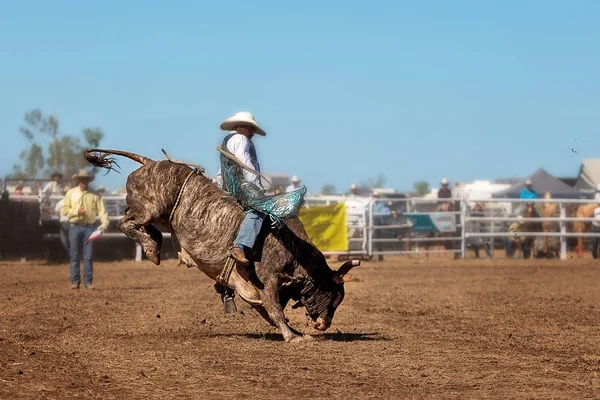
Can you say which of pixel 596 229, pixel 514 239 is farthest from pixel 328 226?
pixel 596 229

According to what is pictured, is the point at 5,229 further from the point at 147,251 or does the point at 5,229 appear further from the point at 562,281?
the point at 147,251

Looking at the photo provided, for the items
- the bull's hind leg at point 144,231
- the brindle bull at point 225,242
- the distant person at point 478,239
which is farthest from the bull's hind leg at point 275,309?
the distant person at point 478,239

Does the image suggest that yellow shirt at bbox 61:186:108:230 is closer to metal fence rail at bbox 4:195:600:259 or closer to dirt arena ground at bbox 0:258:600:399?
dirt arena ground at bbox 0:258:600:399

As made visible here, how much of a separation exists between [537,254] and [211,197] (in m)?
17.1

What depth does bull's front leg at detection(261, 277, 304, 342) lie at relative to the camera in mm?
8352

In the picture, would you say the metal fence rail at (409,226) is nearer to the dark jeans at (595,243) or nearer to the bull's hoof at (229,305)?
the dark jeans at (595,243)

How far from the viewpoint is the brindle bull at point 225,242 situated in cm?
853

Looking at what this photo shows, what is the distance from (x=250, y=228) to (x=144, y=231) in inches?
45.9

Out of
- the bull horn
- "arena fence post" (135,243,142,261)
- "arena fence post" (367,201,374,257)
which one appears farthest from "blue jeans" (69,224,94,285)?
"arena fence post" (367,201,374,257)

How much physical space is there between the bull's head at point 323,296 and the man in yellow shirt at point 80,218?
670cm

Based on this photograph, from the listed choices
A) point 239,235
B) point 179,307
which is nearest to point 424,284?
point 179,307

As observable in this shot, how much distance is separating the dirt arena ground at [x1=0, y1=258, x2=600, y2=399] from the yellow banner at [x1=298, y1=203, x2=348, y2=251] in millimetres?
6527

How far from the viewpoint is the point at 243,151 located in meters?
8.98

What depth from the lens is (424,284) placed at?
16359 mm
